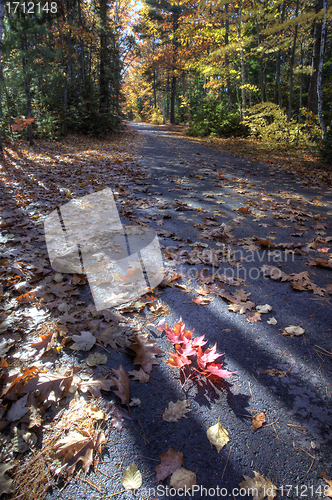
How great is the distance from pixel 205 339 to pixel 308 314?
38.3 inches

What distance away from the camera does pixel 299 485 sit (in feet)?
3.91

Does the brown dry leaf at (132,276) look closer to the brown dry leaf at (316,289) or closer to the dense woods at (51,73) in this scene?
the brown dry leaf at (316,289)

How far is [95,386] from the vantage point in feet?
5.12

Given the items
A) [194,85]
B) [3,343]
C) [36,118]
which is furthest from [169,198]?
[194,85]

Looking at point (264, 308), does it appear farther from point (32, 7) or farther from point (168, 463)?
point (32, 7)

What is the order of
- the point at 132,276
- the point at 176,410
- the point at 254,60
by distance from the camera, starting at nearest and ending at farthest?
the point at 176,410 < the point at 132,276 < the point at 254,60

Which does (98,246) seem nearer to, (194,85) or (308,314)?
(308,314)

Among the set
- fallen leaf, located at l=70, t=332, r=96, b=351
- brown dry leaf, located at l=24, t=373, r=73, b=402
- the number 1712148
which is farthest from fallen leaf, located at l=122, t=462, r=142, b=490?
the number 1712148

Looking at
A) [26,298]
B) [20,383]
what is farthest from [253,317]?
[26,298]

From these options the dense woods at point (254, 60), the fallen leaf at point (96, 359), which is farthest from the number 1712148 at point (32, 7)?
the fallen leaf at point (96, 359)

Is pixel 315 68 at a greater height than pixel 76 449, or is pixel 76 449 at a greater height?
pixel 315 68

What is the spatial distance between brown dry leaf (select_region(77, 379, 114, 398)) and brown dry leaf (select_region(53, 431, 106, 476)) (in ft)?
0.74

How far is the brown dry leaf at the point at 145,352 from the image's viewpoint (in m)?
1.76

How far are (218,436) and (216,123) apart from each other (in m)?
18.1
